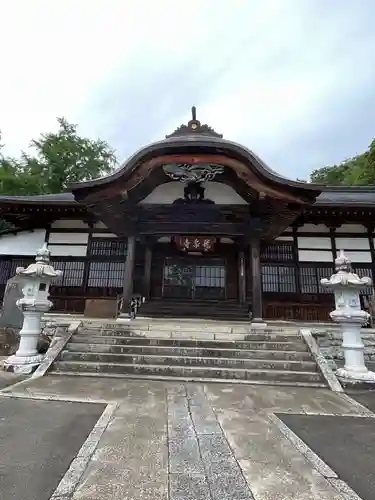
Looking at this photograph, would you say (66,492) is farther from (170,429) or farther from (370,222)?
(370,222)

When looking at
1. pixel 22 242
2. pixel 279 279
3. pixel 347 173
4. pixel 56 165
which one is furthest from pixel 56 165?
pixel 347 173

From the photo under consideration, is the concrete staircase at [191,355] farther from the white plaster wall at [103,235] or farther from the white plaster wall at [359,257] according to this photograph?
the white plaster wall at [359,257]

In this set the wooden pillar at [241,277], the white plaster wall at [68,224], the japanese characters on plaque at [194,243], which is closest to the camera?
the japanese characters on plaque at [194,243]

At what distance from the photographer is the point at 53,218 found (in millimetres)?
11484

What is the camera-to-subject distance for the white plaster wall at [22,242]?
11.7m

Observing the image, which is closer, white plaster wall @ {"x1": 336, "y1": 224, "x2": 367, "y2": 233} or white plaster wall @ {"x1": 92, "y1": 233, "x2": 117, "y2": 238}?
white plaster wall @ {"x1": 336, "y1": 224, "x2": 367, "y2": 233}

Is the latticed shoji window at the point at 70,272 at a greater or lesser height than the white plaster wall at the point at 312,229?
lesser

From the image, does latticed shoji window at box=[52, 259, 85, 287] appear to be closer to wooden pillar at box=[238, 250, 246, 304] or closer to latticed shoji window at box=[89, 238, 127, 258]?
latticed shoji window at box=[89, 238, 127, 258]

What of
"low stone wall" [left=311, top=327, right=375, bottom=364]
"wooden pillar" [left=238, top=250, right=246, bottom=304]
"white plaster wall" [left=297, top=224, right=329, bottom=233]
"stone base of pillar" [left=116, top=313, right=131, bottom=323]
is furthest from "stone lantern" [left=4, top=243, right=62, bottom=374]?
"white plaster wall" [left=297, top=224, right=329, bottom=233]

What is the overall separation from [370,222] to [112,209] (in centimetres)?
927

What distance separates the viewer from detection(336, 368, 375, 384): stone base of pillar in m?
5.42

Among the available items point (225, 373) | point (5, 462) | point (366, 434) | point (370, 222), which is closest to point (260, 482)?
point (366, 434)

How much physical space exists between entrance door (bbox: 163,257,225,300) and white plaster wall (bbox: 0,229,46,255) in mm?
5178

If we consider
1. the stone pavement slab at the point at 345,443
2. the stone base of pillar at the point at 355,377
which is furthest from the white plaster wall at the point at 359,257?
the stone pavement slab at the point at 345,443
